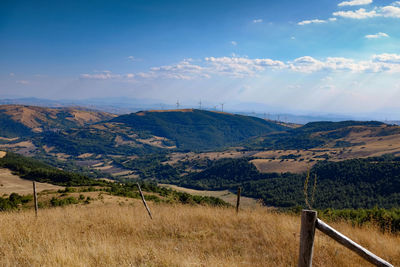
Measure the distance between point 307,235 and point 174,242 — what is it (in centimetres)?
564

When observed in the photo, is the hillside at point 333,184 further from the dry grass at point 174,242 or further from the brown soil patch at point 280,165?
the dry grass at point 174,242

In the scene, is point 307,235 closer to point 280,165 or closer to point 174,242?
point 174,242

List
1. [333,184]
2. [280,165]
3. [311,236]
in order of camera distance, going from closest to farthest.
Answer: [311,236] < [333,184] < [280,165]

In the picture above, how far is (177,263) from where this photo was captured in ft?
19.0

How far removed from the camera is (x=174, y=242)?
855 cm

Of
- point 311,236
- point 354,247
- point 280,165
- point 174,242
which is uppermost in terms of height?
point 311,236

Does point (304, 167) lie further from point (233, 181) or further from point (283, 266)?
point (283, 266)

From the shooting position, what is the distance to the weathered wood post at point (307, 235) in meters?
4.02

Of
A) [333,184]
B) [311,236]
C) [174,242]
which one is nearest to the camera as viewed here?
[311,236]

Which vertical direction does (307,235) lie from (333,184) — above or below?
above

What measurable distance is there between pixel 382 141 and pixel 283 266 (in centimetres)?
22458

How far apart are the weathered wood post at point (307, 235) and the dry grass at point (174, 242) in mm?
2412

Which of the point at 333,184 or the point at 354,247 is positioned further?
the point at 333,184

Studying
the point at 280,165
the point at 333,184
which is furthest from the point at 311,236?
the point at 280,165
